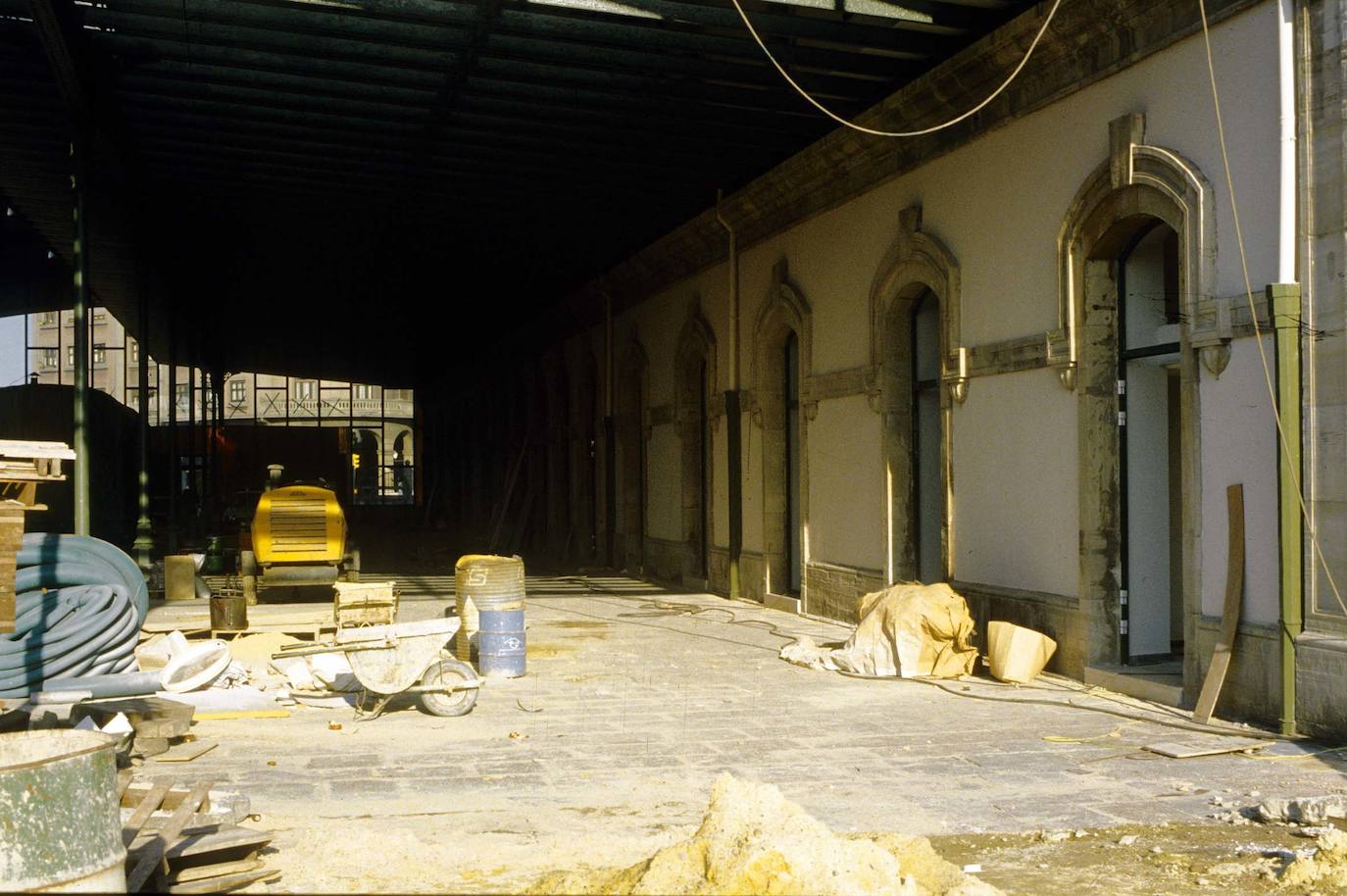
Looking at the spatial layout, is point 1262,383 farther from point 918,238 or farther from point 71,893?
point 71,893

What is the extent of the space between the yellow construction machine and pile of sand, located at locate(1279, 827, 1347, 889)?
15421 mm

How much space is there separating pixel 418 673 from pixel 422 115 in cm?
796

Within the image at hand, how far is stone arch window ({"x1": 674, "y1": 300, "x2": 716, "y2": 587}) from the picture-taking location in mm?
21969

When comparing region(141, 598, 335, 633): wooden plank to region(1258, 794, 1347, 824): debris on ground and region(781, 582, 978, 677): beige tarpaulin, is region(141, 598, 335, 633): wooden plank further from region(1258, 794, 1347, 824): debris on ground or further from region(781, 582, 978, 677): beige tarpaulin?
region(1258, 794, 1347, 824): debris on ground

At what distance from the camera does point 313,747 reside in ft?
29.6

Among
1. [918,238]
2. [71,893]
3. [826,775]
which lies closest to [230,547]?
[918,238]

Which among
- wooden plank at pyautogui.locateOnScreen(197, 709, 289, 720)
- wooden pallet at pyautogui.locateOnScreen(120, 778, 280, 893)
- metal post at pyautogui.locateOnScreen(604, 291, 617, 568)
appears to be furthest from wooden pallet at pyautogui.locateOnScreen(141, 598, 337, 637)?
metal post at pyautogui.locateOnScreen(604, 291, 617, 568)

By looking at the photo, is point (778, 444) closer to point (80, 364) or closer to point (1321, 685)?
point (80, 364)

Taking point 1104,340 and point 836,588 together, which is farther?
point 836,588

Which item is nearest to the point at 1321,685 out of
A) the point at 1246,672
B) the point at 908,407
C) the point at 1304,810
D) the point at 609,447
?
the point at 1246,672

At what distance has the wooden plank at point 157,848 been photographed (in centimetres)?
510

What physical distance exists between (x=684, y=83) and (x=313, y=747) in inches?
334

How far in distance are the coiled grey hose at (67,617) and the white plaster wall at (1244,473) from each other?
8.69 meters

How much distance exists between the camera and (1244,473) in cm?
963
